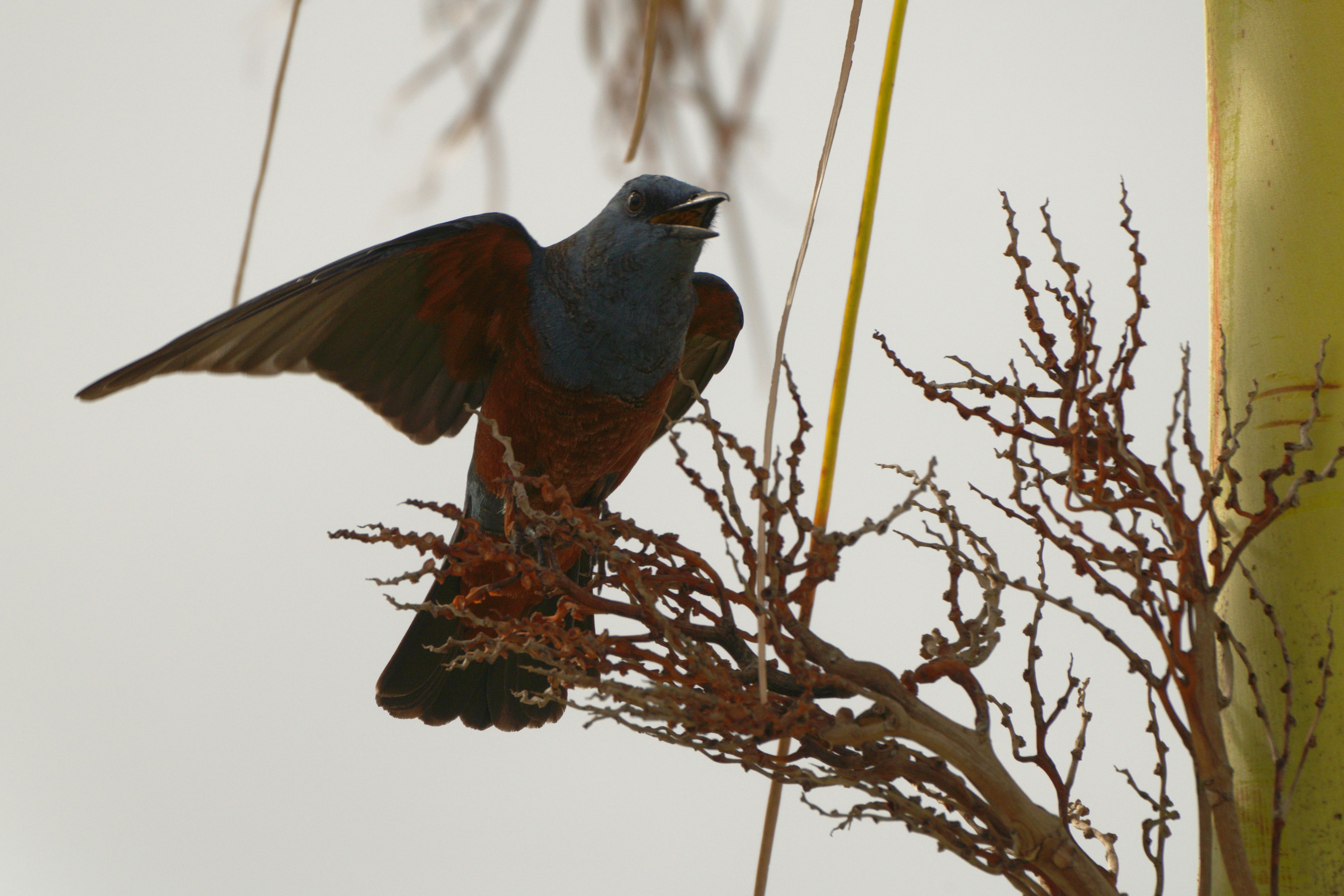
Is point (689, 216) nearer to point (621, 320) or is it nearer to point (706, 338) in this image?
point (621, 320)

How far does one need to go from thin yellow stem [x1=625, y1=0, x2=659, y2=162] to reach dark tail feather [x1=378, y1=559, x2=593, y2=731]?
0.89 meters

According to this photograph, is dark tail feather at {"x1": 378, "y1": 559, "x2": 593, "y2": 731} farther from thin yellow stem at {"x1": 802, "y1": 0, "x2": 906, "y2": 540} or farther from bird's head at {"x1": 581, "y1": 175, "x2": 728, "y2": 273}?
thin yellow stem at {"x1": 802, "y1": 0, "x2": 906, "y2": 540}

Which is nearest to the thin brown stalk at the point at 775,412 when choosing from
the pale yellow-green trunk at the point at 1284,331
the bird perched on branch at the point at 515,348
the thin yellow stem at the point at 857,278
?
the thin yellow stem at the point at 857,278

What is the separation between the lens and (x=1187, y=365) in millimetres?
946

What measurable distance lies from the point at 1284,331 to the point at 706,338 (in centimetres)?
114

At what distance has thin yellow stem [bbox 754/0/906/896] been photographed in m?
1.04

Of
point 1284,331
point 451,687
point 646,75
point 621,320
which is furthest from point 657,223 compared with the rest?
point 1284,331

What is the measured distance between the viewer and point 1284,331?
1082 millimetres

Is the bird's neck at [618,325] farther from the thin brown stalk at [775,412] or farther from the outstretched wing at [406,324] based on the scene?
the thin brown stalk at [775,412]

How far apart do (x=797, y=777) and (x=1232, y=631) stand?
1.55 feet

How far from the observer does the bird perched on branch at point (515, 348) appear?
1.72m

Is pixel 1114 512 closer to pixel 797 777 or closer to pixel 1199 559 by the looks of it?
pixel 1199 559

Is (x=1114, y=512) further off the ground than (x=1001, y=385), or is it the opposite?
(x=1001, y=385)

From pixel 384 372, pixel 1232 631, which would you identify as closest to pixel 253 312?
pixel 384 372
